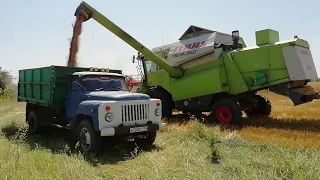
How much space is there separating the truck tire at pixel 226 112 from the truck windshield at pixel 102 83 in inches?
164

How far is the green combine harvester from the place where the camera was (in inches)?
407

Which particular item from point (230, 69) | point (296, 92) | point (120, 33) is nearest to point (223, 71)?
point (230, 69)

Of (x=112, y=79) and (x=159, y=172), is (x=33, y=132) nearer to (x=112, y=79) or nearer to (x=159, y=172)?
(x=112, y=79)

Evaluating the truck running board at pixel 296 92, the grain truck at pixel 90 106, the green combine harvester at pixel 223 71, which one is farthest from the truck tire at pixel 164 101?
the truck running board at pixel 296 92

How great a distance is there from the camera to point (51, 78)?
8.85 metres

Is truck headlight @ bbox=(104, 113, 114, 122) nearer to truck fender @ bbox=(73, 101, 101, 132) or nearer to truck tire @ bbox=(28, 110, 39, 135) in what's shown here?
truck fender @ bbox=(73, 101, 101, 132)

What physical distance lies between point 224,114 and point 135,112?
16.1 ft

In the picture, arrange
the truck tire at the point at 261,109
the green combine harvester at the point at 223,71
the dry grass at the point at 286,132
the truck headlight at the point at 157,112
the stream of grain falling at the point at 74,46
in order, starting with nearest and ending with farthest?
1. the dry grass at the point at 286,132
2. the truck headlight at the point at 157,112
3. the green combine harvester at the point at 223,71
4. the stream of grain falling at the point at 74,46
5. the truck tire at the point at 261,109

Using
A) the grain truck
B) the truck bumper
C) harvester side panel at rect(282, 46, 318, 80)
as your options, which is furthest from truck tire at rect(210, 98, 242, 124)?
the truck bumper

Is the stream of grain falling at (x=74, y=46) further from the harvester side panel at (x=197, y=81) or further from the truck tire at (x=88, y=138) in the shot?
the harvester side panel at (x=197, y=81)

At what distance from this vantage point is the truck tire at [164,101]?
13555mm

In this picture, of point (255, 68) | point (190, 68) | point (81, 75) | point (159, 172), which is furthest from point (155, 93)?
point (159, 172)

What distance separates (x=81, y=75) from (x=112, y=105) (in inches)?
78.7

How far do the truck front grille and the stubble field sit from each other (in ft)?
2.62
